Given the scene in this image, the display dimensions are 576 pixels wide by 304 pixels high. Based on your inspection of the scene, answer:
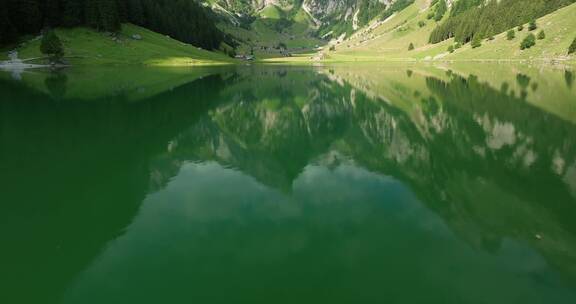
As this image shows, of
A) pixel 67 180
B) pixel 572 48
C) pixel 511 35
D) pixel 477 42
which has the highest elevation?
pixel 511 35

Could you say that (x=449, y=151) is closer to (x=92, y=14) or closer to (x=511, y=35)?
(x=92, y=14)

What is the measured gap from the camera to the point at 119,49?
422 feet

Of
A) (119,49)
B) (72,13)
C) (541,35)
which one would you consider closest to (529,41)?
(541,35)

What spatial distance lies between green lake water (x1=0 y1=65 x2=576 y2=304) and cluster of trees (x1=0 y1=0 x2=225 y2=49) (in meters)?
104

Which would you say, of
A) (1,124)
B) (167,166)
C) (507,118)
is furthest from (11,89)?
(507,118)

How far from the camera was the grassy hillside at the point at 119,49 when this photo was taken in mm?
116438

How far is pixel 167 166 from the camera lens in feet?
78.2

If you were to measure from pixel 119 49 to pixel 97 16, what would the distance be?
16219 mm

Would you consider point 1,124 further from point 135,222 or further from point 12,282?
point 12,282

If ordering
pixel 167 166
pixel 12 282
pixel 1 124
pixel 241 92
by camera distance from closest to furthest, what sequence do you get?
pixel 12 282 → pixel 167 166 → pixel 1 124 → pixel 241 92

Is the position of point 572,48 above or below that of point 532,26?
below

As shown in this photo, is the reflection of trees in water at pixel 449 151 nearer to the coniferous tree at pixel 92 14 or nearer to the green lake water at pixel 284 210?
the green lake water at pixel 284 210

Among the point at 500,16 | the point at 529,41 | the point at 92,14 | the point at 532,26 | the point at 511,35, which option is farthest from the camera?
the point at 500,16

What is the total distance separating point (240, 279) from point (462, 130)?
28.2m
